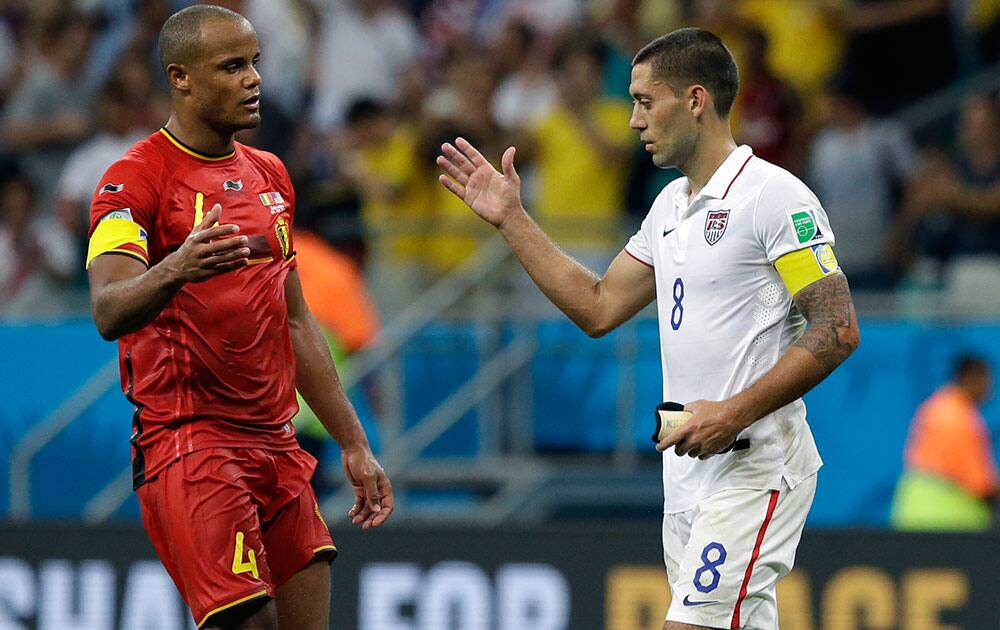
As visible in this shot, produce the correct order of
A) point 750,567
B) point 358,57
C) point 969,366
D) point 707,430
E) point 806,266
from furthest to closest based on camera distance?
point 358,57 → point 969,366 → point 750,567 → point 806,266 → point 707,430

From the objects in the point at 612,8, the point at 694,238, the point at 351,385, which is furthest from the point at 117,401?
the point at 694,238

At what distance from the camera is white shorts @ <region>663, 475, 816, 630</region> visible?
5141 mm

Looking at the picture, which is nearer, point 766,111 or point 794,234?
point 794,234

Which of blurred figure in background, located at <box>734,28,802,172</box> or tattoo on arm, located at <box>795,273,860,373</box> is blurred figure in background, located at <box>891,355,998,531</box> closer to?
blurred figure in background, located at <box>734,28,802,172</box>

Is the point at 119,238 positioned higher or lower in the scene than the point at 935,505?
higher

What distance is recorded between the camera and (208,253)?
184 inches

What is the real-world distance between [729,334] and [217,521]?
169 cm

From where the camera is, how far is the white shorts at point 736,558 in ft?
16.9

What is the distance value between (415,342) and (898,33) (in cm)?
400

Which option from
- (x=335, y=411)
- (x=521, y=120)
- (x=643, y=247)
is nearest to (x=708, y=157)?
(x=643, y=247)

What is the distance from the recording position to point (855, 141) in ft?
→ 35.4

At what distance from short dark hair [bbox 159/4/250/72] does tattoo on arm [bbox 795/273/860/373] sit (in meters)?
2.00

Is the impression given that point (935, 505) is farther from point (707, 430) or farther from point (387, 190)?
point (707, 430)

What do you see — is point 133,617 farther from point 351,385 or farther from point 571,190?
point 571,190
